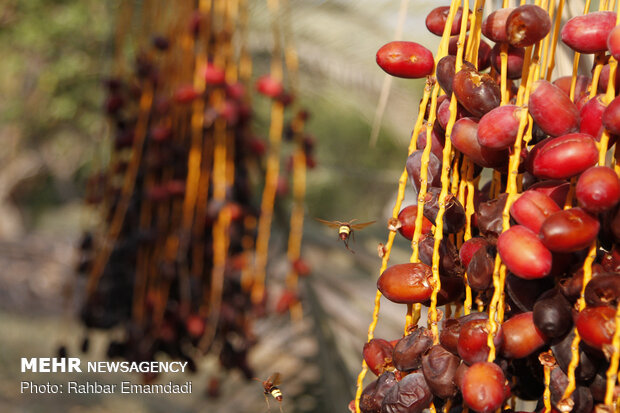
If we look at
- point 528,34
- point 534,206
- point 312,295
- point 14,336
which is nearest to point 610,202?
point 534,206

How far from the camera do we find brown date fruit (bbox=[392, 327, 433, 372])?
1.81 ft

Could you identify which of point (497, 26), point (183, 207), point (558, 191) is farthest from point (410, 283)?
point (183, 207)

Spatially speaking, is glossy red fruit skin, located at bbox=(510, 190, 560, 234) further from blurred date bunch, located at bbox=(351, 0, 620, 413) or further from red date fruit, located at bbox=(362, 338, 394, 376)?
red date fruit, located at bbox=(362, 338, 394, 376)

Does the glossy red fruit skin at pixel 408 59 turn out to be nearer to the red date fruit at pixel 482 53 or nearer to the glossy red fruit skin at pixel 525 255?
the red date fruit at pixel 482 53

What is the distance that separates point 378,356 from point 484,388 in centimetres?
14

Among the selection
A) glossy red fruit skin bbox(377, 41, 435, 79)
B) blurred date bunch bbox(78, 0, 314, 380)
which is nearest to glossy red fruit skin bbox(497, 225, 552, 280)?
glossy red fruit skin bbox(377, 41, 435, 79)

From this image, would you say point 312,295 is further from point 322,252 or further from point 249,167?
point 249,167

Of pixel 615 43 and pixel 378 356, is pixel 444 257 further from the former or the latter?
pixel 615 43

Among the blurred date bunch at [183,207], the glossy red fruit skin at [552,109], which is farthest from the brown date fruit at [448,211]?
the blurred date bunch at [183,207]

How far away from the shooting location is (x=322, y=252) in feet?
7.24

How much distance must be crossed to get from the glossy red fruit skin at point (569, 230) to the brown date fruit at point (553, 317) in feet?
0.15

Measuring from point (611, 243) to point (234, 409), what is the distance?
1940 mm

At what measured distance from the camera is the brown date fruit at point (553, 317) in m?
0.49

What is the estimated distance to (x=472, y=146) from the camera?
1.83 feet
